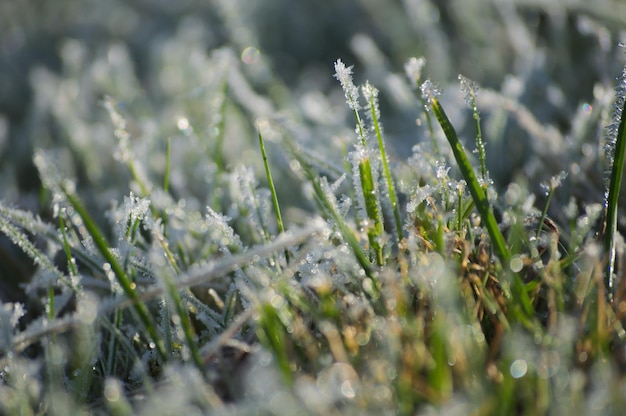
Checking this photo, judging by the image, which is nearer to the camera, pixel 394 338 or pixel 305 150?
pixel 394 338

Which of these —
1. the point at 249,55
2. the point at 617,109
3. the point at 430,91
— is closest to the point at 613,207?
the point at 617,109

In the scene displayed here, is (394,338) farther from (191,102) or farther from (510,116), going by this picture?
(191,102)

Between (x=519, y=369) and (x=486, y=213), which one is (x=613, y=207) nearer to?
(x=486, y=213)

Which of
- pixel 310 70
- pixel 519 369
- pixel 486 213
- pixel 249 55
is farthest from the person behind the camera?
pixel 310 70

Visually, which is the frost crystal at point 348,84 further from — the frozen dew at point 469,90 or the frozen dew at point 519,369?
the frozen dew at point 519,369

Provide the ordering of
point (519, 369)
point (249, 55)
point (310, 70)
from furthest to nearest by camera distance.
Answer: point (310, 70) < point (249, 55) < point (519, 369)

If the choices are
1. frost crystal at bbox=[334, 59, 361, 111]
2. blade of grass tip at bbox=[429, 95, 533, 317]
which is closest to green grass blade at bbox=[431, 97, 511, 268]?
blade of grass tip at bbox=[429, 95, 533, 317]

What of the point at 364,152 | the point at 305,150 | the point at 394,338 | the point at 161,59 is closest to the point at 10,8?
the point at 161,59
